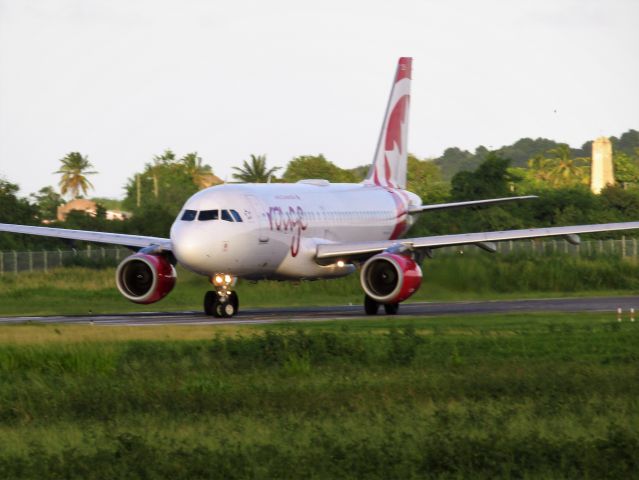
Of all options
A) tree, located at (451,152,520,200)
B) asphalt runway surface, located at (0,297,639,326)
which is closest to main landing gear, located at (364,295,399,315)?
asphalt runway surface, located at (0,297,639,326)

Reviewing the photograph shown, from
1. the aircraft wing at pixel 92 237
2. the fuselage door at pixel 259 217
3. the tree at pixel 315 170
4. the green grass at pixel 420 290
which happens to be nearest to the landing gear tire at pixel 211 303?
the fuselage door at pixel 259 217

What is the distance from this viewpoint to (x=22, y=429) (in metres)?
16.2

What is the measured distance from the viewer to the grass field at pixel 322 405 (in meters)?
13.4

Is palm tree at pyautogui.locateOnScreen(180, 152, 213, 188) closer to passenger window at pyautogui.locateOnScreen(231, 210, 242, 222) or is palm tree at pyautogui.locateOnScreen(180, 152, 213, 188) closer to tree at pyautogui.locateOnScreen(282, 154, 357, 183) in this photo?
tree at pyautogui.locateOnScreen(282, 154, 357, 183)

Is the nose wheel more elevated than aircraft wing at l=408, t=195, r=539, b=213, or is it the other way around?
aircraft wing at l=408, t=195, r=539, b=213

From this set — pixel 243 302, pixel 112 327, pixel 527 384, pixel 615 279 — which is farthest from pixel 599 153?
pixel 527 384

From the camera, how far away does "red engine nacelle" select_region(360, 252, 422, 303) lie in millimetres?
37031

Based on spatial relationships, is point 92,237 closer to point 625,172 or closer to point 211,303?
point 211,303

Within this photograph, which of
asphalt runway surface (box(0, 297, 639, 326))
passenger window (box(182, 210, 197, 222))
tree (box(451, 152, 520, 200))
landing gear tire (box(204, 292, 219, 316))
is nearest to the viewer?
asphalt runway surface (box(0, 297, 639, 326))

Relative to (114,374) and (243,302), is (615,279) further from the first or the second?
(114,374)

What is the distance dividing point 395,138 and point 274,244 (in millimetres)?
13409

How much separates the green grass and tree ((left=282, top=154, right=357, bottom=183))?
84797 millimetres

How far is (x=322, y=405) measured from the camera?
17594 millimetres

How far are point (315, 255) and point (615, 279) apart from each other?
56.0 ft
